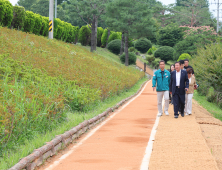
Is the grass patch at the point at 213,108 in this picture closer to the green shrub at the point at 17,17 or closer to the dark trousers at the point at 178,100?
the dark trousers at the point at 178,100

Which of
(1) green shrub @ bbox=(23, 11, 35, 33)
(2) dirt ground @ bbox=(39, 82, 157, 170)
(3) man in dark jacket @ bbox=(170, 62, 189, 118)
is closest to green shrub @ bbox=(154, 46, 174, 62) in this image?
(1) green shrub @ bbox=(23, 11, 35, 33)

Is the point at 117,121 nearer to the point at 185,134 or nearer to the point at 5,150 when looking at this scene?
the point at 185,134

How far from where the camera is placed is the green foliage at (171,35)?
6529cm

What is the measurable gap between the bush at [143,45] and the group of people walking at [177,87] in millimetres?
53427

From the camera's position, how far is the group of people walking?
11.2 metres

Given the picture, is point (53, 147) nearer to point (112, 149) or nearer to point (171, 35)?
point (112, 149)

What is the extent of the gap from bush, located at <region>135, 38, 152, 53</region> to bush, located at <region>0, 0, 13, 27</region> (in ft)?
146

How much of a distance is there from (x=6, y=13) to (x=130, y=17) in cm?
2389

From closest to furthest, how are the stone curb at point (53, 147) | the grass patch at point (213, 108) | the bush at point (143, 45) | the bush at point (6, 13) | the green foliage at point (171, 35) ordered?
the stone curb at point (53, 147), the grass patch at point (213, 108), the bush at point (6, 13), the bush at point (143, 45), the green foliage at point (171, 35)

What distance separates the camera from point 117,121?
35.0ft

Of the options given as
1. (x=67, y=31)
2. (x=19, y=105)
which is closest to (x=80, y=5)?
(x=67, y=31)

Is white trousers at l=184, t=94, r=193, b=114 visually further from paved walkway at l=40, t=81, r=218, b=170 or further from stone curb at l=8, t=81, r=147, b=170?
stone curb at l=8, t=81, r=147, b=170

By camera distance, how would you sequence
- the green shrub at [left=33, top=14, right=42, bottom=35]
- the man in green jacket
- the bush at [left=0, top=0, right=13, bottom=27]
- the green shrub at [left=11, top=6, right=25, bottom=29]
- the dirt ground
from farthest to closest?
the green shrub at [left=33, top=14, right=42, bottom=35], the green shrub at [left=11, top=6, right=25, bottom=29], the bush at [left=0, top=0, right=13, bottom=27], the man in green jacket, the dirt ground

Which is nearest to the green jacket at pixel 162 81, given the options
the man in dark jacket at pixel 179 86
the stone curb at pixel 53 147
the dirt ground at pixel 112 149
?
the man in dark jacket at pixel 179 86
